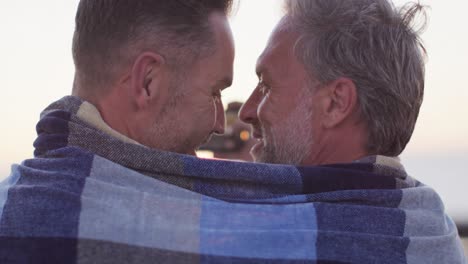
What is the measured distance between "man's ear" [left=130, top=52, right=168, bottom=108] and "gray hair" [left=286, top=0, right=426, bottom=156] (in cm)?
55

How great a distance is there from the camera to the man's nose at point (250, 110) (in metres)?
2.67

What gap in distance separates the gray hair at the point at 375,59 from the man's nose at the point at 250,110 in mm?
269

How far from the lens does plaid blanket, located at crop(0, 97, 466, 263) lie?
1686mm

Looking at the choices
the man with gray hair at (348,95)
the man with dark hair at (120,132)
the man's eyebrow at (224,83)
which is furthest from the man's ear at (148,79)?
the man with gray hair at (348,95)

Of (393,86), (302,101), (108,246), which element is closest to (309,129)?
(302,101)

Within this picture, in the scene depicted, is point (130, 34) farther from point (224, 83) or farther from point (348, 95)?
point (348, 95)

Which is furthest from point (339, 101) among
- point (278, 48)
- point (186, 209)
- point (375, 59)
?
point (186, 209)

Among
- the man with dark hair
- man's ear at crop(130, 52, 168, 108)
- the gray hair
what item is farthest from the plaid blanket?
the gray hair

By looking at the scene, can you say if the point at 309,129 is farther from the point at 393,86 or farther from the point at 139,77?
the point at 139,77

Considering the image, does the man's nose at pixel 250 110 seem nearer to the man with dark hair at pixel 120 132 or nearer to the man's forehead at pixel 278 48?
the man's forehead at pixel 278 48

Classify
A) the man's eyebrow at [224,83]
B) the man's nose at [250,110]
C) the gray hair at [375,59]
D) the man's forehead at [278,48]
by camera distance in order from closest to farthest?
the man's eyebrow at [224,83] < the gray hair at [375,59] < the man's forehead at [278,48] < the man's nose at [250,110]

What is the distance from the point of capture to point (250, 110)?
2688 millimetres

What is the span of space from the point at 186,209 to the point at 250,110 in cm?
94

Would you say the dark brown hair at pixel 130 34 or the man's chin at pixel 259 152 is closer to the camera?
the dark brown hair at pixel 130 34
